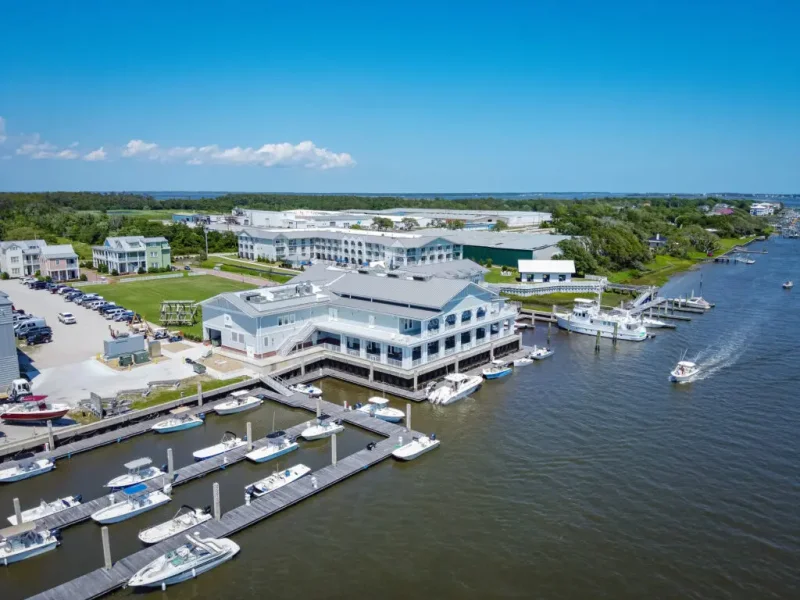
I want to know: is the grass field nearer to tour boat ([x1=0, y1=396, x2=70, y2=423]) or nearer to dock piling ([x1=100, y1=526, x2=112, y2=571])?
tour boat ([x1=0, y1=396, x2=70, y2=423])

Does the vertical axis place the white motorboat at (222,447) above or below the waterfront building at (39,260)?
below

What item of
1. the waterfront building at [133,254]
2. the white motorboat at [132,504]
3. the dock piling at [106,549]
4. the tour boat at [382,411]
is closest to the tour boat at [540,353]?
the tour boat at [382,411]

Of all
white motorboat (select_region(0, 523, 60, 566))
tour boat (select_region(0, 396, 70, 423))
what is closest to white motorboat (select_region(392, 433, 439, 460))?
white motorboat (select_region(0, 523, 60, 566))

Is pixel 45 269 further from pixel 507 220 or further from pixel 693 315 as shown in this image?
pixel 507 220

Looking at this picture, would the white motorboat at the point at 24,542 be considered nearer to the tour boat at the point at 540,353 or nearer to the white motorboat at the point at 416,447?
the white motorboat at the point at 416,447

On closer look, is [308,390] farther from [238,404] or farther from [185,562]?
[185,562]

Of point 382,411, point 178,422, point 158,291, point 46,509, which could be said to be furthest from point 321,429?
point 158,291

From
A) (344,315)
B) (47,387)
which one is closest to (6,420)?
(47,387)
